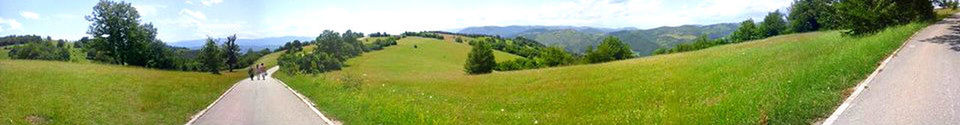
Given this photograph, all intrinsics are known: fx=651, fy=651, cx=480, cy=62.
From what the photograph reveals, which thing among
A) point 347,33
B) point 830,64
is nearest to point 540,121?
point 830,64

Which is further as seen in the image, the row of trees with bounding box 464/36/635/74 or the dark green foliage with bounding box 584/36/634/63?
the dark green foliage with bounding box 584/36/634/63

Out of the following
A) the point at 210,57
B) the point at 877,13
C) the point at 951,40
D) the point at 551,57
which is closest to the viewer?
the point at 951,40

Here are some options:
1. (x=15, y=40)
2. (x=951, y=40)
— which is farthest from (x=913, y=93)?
(x=15, y=40)

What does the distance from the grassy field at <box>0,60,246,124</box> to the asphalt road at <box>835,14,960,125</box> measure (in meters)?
18.9

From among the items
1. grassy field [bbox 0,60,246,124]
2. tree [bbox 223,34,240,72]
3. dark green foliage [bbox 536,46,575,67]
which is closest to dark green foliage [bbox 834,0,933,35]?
grassy field [bbox 0,60,246,124]

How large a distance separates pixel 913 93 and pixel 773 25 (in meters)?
120

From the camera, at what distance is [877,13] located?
115 feet

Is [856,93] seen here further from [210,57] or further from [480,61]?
[210,57]

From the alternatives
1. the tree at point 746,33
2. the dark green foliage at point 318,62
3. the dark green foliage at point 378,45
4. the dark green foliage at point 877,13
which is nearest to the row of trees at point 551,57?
the dark green foliage at point 318,62

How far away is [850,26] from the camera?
3534 cm

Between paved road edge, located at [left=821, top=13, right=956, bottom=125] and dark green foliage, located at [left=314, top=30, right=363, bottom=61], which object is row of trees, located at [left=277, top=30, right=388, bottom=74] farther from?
paved road edge, located at [left=821, top=13, right=956, bottom=125]

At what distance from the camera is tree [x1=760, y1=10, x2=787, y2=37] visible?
122250mm

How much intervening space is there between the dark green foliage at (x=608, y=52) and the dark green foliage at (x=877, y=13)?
5687cm

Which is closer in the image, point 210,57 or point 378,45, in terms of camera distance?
point 210,57
